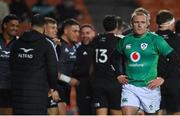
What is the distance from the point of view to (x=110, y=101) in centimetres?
1152

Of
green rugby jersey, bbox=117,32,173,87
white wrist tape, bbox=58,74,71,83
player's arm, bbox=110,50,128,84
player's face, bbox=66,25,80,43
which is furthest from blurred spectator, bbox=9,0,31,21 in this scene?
green rugby jersey, bbox=117,32,173,87

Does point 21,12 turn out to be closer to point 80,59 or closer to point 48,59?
point 80,59

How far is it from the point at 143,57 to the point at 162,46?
0.31 m

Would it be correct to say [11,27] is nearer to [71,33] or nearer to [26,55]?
[71,33]

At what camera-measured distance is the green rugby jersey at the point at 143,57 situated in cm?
1001

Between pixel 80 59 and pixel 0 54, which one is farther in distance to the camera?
pixel 80 59

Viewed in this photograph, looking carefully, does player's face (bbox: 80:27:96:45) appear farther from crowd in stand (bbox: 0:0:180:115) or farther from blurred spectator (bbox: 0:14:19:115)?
blurred spectator (bbox: 0:14:19:115)

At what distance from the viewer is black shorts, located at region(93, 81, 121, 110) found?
1143cm

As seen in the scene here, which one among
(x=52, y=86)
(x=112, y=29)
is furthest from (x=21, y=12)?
(x=52, y=86)

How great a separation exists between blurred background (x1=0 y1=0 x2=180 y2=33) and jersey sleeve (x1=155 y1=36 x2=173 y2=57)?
25.3ft

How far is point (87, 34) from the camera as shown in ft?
40.8

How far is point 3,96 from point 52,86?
69.6 inches

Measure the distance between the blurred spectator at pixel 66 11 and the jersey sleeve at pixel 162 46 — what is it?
8.03 metres

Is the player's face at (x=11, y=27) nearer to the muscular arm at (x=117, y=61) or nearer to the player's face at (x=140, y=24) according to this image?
the muscular arm at (x=117, y=61)
